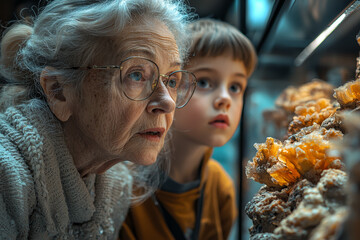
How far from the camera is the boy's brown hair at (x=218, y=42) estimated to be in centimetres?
118

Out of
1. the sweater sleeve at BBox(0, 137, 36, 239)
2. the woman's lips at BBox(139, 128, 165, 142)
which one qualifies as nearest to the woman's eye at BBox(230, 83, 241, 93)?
the woman's lips at BBox(139, 128, 165, 142)

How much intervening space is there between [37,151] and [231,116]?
606mm

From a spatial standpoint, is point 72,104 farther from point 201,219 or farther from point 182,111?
point 201,219

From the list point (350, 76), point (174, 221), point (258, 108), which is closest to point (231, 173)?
point (258, 108)

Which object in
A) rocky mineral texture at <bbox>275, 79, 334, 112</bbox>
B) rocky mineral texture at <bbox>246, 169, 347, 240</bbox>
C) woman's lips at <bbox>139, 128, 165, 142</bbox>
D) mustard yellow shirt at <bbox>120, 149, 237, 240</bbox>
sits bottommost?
mustard yellow shirt at <bbox>120, 149, 237, 240</bbox>

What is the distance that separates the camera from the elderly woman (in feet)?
2.66

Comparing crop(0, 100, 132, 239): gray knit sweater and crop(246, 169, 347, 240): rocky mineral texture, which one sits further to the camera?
crop(0, 100, 132, 239): gray knit sweater

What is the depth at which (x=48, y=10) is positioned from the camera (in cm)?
89

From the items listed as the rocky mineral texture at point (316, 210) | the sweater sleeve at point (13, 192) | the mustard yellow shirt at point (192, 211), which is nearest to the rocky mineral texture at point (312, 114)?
the rocky mineral texture at point (316, 210)

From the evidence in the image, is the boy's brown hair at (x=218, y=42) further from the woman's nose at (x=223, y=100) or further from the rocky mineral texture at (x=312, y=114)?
the rocky mineral texture at (x=312, y=114)

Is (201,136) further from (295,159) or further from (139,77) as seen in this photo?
(295,159)

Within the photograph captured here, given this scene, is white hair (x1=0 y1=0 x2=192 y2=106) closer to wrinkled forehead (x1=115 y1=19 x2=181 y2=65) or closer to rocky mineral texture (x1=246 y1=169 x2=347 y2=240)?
wrinkled forehead (x1=115 y1=19 x2=181 y2=65)

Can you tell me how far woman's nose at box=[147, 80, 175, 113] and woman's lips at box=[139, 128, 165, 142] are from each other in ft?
0.17

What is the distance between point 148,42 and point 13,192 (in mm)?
455
